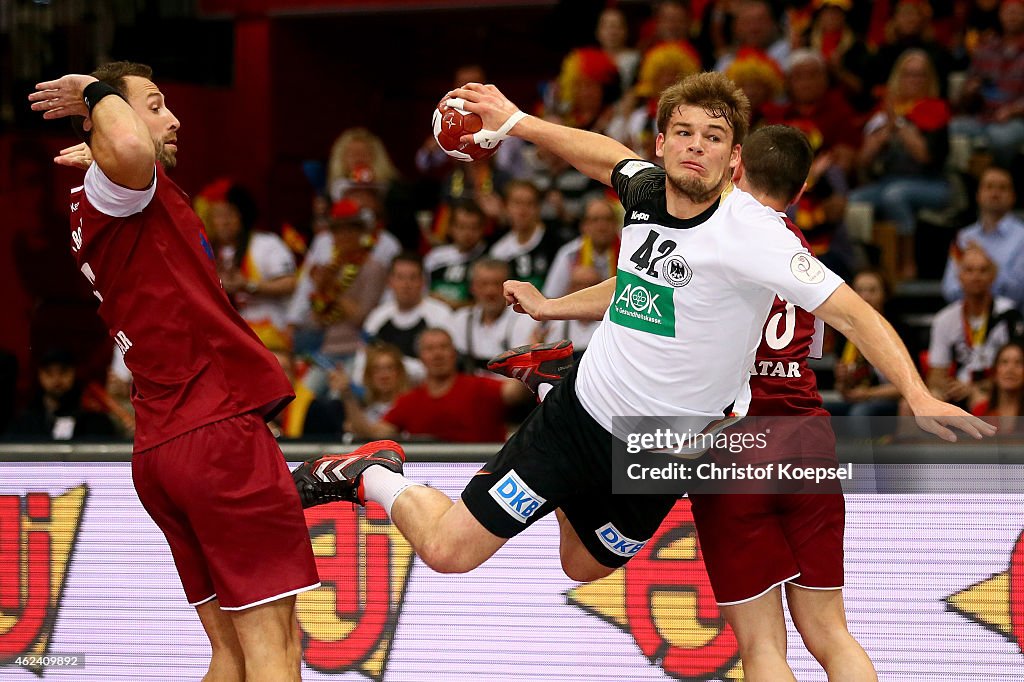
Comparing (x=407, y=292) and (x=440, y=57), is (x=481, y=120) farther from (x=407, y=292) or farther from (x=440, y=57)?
(x=440, y=57)

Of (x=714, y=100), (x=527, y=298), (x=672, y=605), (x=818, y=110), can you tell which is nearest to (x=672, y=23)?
(x=818, y=110)

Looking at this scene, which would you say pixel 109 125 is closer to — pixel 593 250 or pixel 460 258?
pixel 593 250

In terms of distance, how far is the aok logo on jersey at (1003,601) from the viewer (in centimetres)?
548

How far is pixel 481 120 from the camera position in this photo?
16.5ft

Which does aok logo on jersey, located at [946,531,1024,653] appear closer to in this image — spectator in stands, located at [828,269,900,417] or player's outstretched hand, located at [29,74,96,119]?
spectator in stands, located at [828,269,900,417]

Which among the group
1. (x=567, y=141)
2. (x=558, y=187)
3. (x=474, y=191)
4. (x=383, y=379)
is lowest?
(x=383, y=379)

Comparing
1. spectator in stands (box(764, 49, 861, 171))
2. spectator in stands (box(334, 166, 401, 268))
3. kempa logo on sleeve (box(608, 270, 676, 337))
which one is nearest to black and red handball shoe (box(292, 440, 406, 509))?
kempa logo on sleeve (box(608, 270, 676, 337))

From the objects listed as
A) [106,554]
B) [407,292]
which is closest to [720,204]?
[106,554]

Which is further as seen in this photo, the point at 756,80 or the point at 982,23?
the point at 982,23

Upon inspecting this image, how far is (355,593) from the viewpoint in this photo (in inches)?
239

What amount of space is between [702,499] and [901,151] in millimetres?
5794

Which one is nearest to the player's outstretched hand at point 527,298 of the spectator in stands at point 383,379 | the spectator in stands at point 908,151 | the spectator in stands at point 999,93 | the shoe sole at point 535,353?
the shoe sole at point 535,353

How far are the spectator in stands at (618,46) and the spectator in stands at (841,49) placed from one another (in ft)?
4.35

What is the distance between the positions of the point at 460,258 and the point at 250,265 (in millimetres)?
1639
